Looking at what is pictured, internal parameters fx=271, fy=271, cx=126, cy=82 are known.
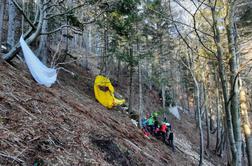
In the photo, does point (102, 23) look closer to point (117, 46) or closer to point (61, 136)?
point (117, 46)

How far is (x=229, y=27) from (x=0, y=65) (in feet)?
19.9

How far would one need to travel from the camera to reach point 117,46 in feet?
48.4

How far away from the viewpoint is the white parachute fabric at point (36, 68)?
8070mm

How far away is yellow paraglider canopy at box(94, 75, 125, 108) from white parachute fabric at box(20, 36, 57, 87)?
3.62 metres

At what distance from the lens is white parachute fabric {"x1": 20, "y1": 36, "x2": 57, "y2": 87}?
8070mm

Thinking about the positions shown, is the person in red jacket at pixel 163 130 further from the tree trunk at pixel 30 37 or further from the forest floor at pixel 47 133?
the tree trunk at pixel 30 37

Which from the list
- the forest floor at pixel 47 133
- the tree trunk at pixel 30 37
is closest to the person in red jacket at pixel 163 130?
the forest floor at pixel 47 133

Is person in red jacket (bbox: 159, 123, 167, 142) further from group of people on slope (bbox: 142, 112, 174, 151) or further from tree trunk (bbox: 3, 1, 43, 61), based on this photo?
tree trunk (bbox: 3, 1, 43, 61)

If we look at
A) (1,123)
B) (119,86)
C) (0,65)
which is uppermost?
(0,65)

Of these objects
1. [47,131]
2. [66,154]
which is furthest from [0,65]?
[66,154]

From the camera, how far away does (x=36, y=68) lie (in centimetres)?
850

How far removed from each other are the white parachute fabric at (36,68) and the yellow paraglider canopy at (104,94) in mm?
3620


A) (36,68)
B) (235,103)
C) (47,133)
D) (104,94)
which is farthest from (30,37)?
(235,103)

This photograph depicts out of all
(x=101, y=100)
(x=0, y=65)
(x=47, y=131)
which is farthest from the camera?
(x=101, y=100)
